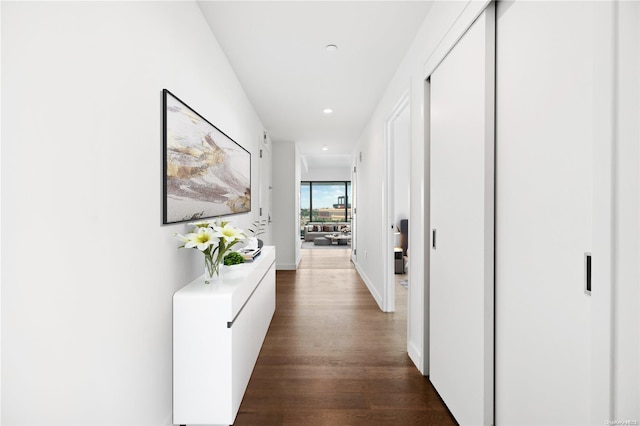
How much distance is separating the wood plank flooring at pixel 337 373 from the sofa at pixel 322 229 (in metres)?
7.14

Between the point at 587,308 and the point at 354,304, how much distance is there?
10.1ft

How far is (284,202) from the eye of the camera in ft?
20.5

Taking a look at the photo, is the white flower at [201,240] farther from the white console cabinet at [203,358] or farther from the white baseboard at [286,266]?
the white baseboard at [286,266]

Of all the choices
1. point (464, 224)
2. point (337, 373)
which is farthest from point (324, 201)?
point (464, 224)

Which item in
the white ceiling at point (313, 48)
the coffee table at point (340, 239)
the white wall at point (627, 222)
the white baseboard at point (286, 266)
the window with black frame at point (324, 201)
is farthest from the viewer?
the window with black frame at point (324, 201)

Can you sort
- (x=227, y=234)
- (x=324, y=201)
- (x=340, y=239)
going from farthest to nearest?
1. (x=324, y=201)
2. (x=340, y=239)
3. (x=227, y=234)

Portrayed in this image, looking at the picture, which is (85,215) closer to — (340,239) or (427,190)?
(427,190)

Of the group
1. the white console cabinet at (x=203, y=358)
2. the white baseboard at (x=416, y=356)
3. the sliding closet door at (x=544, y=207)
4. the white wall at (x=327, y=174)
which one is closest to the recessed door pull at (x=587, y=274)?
the sliding closet door at (x=544, y=207)

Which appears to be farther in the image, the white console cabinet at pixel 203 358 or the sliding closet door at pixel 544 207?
the white console cabinet at pixel 203 358

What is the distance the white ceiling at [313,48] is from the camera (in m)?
2.04

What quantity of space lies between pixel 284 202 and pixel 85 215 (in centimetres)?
519

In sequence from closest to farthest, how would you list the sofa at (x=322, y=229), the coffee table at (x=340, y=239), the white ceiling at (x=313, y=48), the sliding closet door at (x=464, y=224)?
the sliding closet door at (x=464, y=224)
the white ceiling at (x=313, y=48)
the coffee table at (x=340, y=239)
the sofa at (x=322, y=229)

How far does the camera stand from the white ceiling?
204 centimetres

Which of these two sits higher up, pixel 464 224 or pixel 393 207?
pixel 393 207
